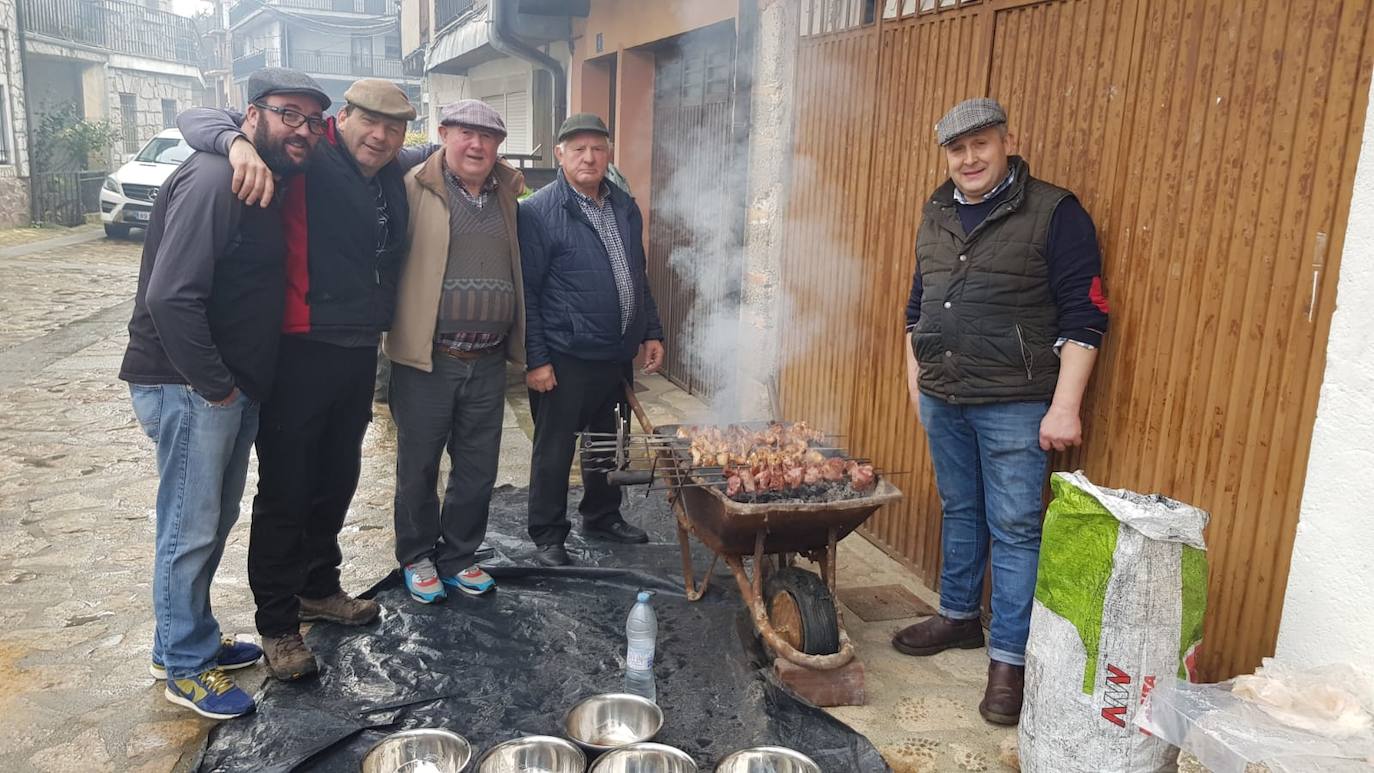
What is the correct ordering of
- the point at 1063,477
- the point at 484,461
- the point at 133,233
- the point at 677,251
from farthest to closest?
the point at 133,233
the point at 677,251
the point at 484,461
the point at 1063,477

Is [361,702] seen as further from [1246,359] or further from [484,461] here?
[1246,359]

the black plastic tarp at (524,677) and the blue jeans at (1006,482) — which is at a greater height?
the blue jeans at (1006,482)

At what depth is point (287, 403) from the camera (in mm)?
3771

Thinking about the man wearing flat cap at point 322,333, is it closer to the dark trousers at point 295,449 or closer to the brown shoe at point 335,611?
the dark trousers at point 295,449

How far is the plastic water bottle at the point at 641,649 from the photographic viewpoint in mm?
3846

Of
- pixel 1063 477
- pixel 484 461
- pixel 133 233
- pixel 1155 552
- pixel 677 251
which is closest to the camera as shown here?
pixel 1155 552

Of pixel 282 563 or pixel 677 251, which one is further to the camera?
pixel 677 251

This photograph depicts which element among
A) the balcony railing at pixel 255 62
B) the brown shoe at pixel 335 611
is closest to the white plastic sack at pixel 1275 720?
the brown shoe at pixel 335 611

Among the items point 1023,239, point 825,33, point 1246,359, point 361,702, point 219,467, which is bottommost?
point 361,702

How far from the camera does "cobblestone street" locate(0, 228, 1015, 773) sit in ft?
11.6

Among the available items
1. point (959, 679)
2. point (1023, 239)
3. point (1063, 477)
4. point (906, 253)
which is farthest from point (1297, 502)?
point (906, 253)

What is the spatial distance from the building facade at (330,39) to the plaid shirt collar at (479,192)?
48371 millimetres

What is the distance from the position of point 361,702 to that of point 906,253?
3.40 meters

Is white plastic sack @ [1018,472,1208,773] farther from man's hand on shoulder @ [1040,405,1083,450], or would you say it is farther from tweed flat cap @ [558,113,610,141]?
tweed flat cap @ [558,113,610,141]
